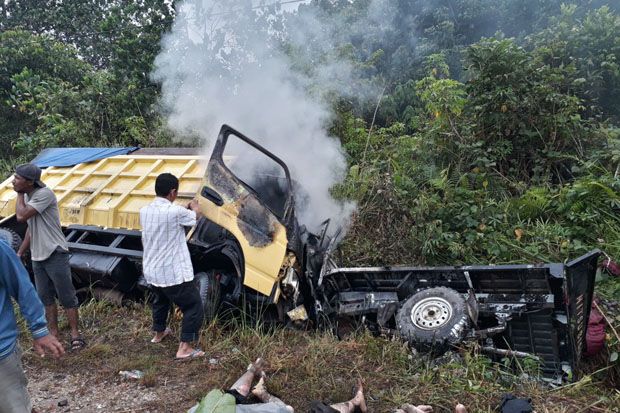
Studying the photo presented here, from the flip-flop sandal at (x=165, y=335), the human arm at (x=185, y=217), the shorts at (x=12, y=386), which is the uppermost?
the human arm at (x=185, y=217)

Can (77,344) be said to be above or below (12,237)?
below

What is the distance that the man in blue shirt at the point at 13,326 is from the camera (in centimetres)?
258

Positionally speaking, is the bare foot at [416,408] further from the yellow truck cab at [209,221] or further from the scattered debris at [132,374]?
the scattered debris at [132,374]

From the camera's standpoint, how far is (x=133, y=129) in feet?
32.8

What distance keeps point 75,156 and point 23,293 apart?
198 inches

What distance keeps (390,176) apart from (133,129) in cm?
570

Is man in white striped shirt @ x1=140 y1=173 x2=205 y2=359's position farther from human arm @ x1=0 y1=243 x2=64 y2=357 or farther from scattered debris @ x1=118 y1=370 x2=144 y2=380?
human arm @ x1=0 y1=243 x2=64 y2=357

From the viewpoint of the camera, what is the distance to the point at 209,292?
4789 mm

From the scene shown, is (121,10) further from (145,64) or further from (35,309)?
(35,309)

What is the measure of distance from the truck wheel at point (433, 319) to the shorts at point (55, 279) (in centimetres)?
288

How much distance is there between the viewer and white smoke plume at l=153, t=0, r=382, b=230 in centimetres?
635

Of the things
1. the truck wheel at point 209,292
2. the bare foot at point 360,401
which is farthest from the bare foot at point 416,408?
the truck wheel at point 209,292

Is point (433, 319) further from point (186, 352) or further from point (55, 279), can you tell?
point (55, 279)

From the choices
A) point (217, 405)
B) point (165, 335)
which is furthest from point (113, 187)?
point (217, 405)
